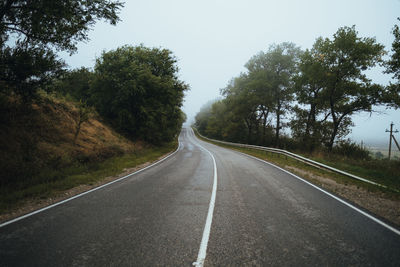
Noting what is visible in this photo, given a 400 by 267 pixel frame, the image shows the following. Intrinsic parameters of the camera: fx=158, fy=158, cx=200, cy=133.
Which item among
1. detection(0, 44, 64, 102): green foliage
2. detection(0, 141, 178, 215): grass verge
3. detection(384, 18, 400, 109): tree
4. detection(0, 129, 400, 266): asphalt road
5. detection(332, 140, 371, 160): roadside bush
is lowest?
detection(0, 141, 178, 215): grass verge

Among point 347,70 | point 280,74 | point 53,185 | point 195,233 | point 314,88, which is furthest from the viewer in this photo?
point 280,74

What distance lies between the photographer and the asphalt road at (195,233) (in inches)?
98.6

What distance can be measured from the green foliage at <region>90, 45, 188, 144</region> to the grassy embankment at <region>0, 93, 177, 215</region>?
475cm

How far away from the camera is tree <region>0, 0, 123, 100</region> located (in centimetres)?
635

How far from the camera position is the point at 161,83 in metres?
17.0

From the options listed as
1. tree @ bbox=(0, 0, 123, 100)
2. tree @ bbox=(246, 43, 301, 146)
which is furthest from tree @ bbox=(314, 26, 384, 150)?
tree @ bbox=(0, 0, 123, 100)

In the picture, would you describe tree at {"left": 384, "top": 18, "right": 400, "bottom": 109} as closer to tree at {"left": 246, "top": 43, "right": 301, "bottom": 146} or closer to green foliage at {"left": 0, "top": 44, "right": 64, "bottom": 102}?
tree at {"left": 246, "top": 43, "right": 301, "bottom": 146}

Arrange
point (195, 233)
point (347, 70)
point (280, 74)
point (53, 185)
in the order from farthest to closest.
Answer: point (280, 74)
point (347, 70)
point (53, 185)
point (195, 233)

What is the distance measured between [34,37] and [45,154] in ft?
17.4

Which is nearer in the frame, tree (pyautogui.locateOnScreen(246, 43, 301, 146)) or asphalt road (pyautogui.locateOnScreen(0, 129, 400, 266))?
asphalt road (pyautogui.locateOnScreen(0, 129, 400, 266))

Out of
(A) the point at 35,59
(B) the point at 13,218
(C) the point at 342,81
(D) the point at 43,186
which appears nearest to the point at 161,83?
(A) the point at 35,59

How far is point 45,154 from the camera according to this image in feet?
25.3

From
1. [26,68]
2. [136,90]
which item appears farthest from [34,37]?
[136,90]

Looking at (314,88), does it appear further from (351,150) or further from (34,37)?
(34,37)
